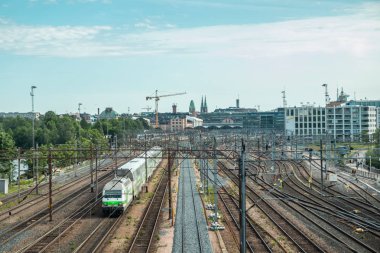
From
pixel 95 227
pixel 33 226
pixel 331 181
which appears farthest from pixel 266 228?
pixel 331 181

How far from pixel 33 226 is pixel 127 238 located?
5.49 m

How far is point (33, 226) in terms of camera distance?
23.4 m

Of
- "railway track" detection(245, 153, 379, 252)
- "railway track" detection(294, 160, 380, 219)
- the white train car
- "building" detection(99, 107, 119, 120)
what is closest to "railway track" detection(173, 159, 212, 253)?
the white train car

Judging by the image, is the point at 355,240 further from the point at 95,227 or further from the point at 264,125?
the point at 264,125

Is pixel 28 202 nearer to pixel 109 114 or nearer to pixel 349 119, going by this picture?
pixel 349 119

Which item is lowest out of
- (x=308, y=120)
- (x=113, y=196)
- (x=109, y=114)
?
(x=113, y=196)

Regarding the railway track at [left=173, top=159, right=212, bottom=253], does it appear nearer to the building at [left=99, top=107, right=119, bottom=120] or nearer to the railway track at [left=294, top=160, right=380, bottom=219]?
the railway track at [left=294, top=160, right=380, bottom=219]

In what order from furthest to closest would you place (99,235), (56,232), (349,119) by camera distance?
(349,119) → (56,232) → (99,235)

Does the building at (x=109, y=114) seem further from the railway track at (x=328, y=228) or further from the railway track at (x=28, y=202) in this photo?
the railway track at (x=328, y=228)

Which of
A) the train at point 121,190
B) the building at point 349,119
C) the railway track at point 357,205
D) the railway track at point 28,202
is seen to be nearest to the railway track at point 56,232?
Answer: the train at point 121,190

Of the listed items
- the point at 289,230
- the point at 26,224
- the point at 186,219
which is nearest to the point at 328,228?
the point at 289,230

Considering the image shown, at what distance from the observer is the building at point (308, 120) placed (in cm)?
10512

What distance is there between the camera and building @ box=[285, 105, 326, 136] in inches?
4139

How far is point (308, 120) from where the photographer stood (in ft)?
349
